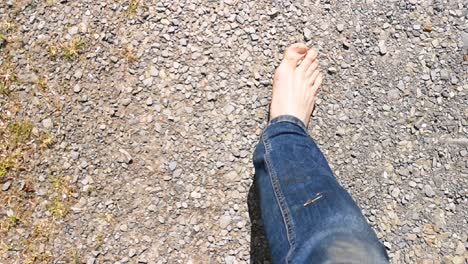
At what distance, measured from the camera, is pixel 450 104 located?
2527 millimetres

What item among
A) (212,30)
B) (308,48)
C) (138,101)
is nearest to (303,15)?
(308,48)

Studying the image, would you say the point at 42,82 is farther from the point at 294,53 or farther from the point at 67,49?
the point at 294,53

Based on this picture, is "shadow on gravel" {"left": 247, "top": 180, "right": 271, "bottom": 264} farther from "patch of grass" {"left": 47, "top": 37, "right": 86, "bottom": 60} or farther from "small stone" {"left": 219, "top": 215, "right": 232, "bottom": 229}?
"patch of grass" {"left": 47, "top": 37, "right": 86, "bottom": 60}

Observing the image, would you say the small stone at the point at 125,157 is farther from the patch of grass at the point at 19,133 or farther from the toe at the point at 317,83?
the toe at the point at 317,83

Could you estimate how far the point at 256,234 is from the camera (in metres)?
2.49

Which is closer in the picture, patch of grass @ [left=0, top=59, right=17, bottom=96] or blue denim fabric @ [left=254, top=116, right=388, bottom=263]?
blue denim fabric @ [left=254, top=116, right=388, bottom=263]

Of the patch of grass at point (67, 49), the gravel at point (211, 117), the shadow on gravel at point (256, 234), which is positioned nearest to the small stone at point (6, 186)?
the gravel at point (211, 117)

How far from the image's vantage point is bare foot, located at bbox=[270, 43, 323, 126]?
8.18ft

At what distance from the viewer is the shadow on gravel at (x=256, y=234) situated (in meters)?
2.47

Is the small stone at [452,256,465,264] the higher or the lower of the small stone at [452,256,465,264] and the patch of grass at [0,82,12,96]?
the lower

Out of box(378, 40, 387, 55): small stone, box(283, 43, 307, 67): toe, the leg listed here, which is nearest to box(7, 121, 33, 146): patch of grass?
the leg

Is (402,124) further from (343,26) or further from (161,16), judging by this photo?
(161,16)

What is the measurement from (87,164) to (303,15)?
1.19m

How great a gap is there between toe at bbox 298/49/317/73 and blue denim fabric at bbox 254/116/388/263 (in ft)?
0.79
